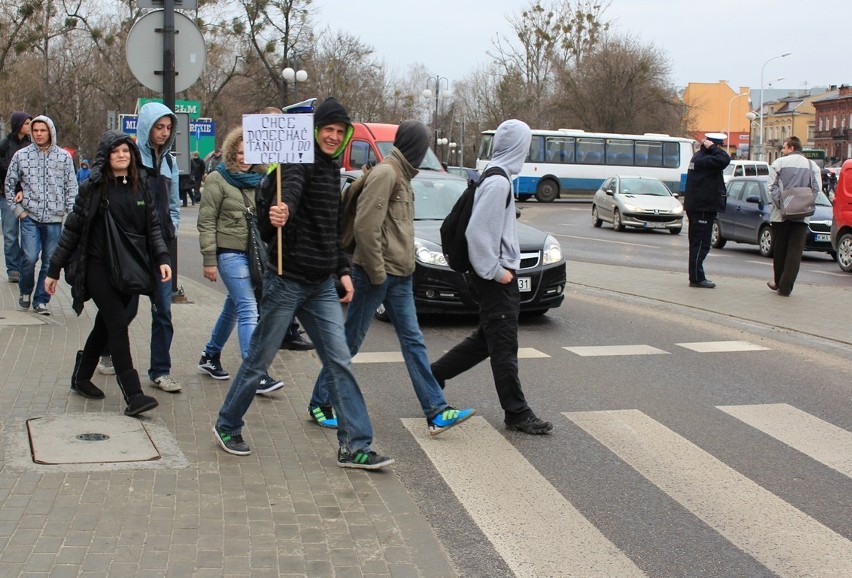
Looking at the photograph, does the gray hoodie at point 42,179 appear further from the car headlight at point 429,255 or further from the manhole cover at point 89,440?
the manhole cover at point 89,440

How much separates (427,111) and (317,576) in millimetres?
86162

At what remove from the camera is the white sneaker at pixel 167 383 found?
7246 mm

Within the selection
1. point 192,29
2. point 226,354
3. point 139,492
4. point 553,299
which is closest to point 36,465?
point 139,492

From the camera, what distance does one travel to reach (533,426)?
21.8 ft

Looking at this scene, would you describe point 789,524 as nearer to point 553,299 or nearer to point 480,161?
point 553,299

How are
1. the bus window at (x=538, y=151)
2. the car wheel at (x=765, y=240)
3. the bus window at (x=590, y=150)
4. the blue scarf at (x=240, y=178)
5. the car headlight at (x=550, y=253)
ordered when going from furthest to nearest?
1. the bus window at (x=590, y=150)
2. the bus window at (x=538, y=151)
3. the car wheel at (x=765, y=240)
4. the car headlight at (x=550, y=253)
5. the blue scarf at (x=240, y=178)

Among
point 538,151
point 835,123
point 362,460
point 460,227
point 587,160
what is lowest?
point 362,460

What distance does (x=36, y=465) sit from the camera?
5.41 m

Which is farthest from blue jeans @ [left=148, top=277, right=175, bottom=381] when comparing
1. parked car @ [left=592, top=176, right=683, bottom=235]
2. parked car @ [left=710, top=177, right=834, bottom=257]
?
parked car @ [left=592, top=176, right=683, bottom=235]

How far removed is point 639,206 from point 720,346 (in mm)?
20389

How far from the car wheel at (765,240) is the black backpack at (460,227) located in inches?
651

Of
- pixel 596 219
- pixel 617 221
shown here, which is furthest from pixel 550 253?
pixel 596 219

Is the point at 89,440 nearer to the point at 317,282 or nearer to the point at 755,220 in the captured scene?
the point at 317,282

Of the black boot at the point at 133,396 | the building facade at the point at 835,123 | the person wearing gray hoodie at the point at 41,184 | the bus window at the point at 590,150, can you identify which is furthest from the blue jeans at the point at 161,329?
the building facade at the point at 835,123
